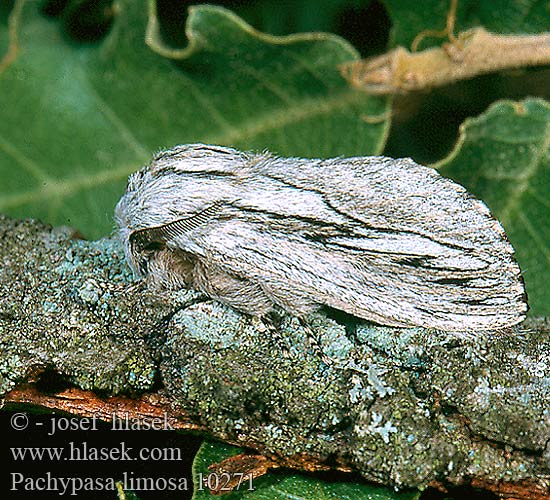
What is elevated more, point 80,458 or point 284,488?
point 80,458

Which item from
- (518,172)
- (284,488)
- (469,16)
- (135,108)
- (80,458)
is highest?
(469,16)

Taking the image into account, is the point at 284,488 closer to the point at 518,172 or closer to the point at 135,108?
the point at 518,172

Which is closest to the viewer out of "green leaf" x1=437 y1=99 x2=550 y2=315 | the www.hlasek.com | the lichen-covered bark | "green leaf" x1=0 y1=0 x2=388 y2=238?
the lichen-covered bark

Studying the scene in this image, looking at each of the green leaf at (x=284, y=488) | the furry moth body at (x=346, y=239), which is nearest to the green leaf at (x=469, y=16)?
the furry moth body at (x=346, y=239)

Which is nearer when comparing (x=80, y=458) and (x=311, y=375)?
(x=311, y=375)

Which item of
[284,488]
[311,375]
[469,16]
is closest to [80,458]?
[284,488]

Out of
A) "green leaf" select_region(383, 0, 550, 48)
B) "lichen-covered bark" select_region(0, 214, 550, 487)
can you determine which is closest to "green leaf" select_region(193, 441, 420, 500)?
"lichen-covered bark" select_region(0, 214, 550, 487)

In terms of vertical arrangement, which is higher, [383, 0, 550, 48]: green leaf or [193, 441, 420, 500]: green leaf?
[383, 0, 550, 48]: green leaf

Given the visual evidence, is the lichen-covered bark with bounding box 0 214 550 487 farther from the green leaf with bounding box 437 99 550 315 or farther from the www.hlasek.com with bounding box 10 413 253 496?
the green leaf with bounding box 437 99 550 315
